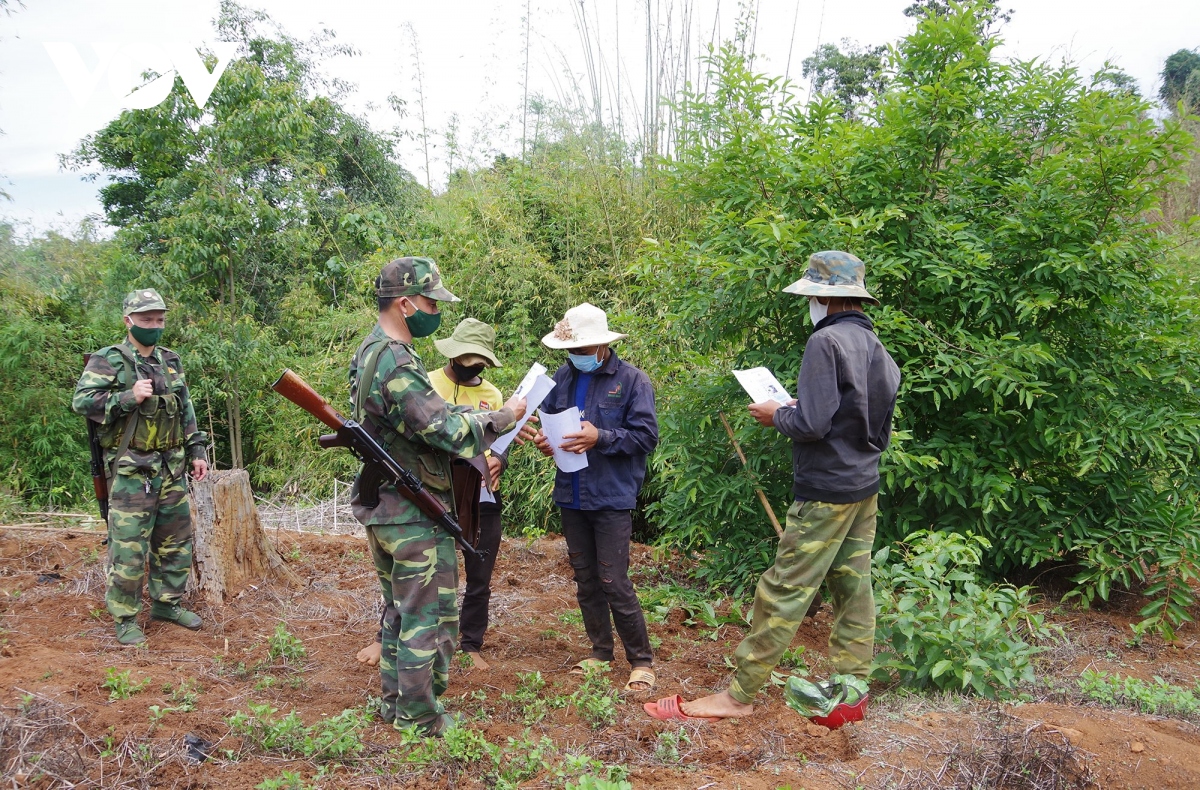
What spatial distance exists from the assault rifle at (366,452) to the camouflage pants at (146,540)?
2.14 metres

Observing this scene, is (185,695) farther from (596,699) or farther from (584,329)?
(584,329)

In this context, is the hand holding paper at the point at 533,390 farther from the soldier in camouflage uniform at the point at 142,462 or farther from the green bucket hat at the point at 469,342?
the soldier in camouflage uniform at the point at 142,462

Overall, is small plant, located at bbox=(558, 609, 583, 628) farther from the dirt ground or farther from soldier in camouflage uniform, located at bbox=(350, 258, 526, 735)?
soldier in camouflage uniform, located at bbox=(350, 258, 526, 735)

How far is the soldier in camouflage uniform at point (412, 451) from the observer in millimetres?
3156

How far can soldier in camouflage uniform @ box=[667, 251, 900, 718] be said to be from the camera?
332cm

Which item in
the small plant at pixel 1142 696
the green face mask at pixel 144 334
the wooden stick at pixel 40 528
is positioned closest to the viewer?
the small plant at pixel 1142 696

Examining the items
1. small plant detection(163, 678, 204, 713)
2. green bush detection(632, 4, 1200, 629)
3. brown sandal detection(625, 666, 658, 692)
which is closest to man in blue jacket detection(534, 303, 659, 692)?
brown sandal detection(625, 666, 658, 692)

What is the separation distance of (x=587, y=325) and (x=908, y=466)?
1906 millimetres

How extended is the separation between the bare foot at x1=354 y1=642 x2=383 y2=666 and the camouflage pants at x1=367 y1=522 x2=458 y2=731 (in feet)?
3.16

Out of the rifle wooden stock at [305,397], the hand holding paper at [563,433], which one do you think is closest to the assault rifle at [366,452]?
the rifle wooden stock at [305,397]

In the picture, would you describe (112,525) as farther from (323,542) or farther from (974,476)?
(974,476)

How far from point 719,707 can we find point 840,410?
1383 millimetres

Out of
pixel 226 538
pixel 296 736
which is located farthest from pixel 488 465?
pixel 226 538

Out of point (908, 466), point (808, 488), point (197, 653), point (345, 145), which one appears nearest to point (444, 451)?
point (808, 488)
